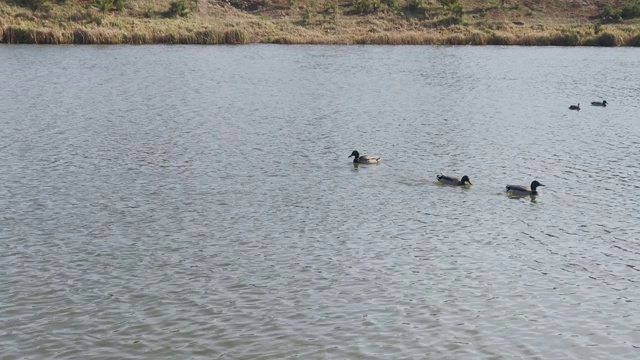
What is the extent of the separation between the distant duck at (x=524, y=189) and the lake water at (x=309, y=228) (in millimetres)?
256

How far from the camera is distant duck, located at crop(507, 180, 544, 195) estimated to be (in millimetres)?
A: 24984

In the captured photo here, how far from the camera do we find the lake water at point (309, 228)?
14.9 m

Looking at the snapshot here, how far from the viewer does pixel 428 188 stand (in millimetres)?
25922

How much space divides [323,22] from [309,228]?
68.7m

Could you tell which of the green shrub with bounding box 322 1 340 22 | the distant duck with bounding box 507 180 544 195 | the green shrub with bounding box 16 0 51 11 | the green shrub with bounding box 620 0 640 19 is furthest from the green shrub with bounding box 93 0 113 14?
the distant duck with bounding box 507 180 544 195

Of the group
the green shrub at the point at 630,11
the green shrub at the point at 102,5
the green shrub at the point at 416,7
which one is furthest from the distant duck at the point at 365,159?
the green shrub at the point at 630,11

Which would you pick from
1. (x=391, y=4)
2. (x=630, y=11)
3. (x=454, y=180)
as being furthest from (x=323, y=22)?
(x=454, y=180)

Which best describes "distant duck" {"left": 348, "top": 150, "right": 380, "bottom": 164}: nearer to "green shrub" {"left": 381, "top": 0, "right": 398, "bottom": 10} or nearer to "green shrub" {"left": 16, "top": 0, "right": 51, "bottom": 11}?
"green shrub" {"left": 16, "top": 0, "right": 51, "bottom": 11}

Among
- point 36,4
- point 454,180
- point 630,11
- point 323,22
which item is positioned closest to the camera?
point 454,180

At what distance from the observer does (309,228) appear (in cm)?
2108

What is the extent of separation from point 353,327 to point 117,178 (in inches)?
497

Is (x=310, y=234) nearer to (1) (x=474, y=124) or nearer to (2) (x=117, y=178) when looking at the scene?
(2) (x=117, y=178)

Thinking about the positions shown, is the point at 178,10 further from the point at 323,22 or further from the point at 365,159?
the point at 365,159

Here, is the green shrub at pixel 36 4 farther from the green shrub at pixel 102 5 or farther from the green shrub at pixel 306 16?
the green shrub at pixel 306 16
